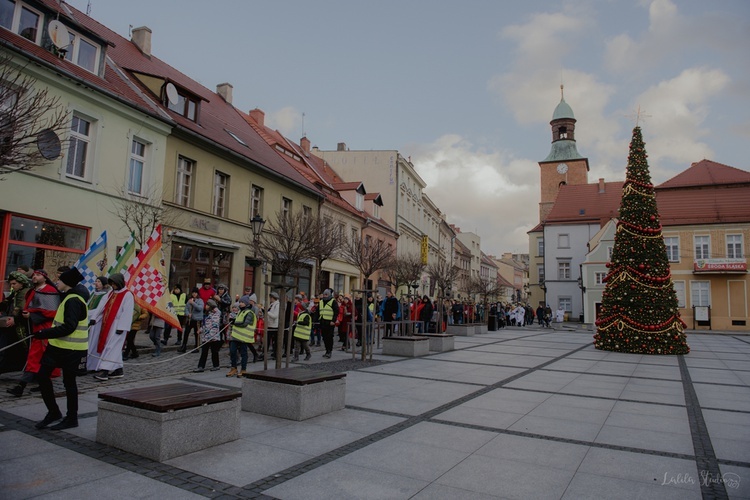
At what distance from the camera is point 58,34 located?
51.2 feet

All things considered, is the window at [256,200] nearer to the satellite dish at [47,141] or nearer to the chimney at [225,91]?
the chimney at [225,91]

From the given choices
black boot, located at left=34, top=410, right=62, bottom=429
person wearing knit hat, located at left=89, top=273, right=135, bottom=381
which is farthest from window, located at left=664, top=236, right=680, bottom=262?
black boot, located at left=34, top=410, right=62, bottom=429

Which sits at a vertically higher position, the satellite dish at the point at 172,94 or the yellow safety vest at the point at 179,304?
the satellite dish at the point at 172,94

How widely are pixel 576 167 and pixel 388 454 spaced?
72.0 meters

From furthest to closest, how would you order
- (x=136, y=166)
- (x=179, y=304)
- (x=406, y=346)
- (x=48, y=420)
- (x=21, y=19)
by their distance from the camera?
(x=136, y=166) → (x=179, y=304) → (x=21, y=19) → (x=406, y=346) → (x=48, y=420)

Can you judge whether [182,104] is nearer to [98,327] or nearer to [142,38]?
[142,38]

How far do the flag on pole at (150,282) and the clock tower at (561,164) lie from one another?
65.0 metres

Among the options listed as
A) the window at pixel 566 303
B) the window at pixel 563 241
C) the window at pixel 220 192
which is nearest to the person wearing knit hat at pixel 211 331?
the window at pixel 220 192

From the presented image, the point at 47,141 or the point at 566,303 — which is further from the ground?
the point at 47,141

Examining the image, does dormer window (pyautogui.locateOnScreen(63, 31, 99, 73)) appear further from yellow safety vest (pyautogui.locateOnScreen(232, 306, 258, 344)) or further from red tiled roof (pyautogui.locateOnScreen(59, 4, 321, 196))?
yellow safety vest (pyautogui.locateOnScreen(232, 306, 258, 344))

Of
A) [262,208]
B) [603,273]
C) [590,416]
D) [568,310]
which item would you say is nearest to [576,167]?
[568,310]

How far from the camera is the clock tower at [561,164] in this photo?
69938 millimetres

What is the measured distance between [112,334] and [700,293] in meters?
41.9

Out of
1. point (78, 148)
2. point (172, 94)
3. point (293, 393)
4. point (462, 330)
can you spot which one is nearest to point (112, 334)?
point (293, 393)
